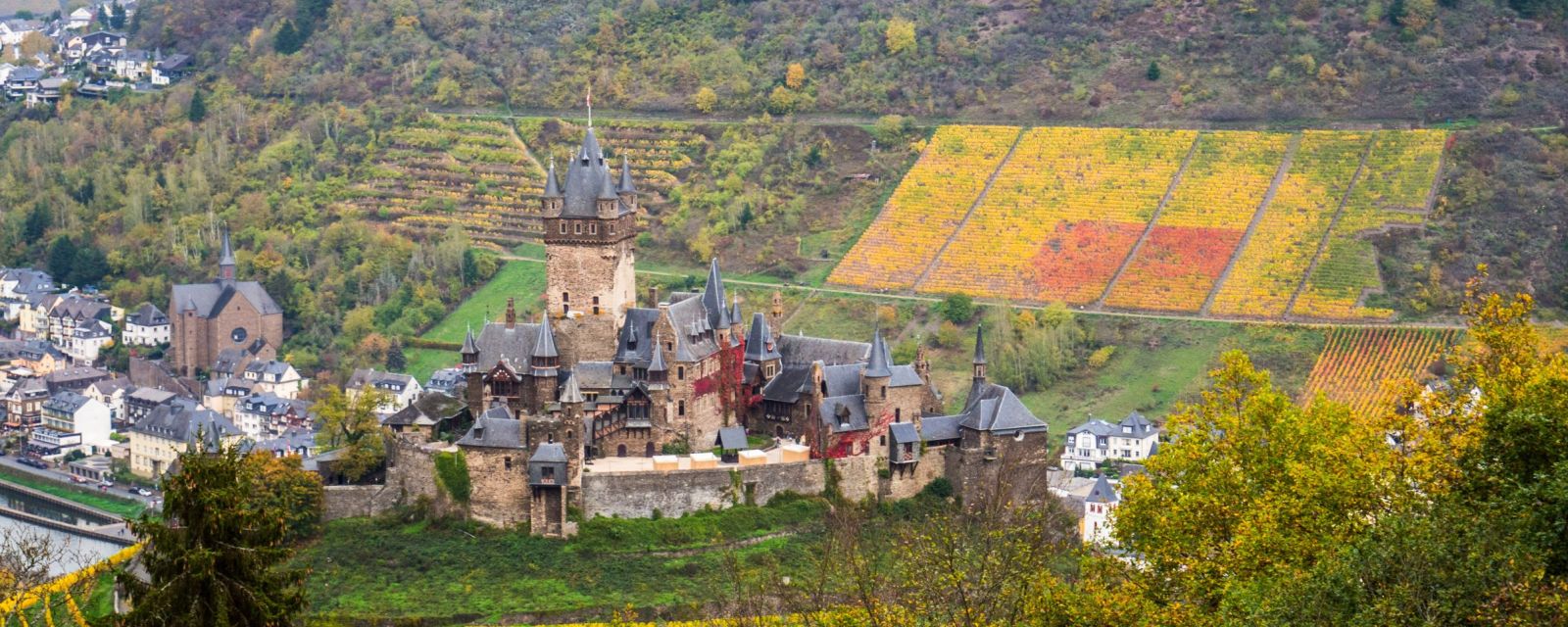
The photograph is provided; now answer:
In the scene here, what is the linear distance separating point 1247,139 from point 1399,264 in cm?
1651

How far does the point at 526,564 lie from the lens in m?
65.1

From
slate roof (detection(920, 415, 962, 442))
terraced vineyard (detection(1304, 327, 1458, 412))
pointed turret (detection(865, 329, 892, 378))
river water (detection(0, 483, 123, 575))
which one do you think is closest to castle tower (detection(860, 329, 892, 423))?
pointed turret (detection(865, 329, 892, 378))

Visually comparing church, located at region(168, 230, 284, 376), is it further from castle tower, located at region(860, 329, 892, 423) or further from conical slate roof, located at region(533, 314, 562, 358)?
castle tower, located at region(860, 329, 892, 423)

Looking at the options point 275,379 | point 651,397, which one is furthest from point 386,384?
point 651,397

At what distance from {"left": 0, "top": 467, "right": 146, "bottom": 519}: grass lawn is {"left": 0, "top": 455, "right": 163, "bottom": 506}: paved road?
0.56 feet

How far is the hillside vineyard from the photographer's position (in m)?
99.6

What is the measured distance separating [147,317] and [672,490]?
57830 mm

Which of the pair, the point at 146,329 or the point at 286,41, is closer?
the point at 146,329

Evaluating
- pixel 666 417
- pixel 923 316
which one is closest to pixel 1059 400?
pixel 923 316

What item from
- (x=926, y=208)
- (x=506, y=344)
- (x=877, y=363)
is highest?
(x=926, y=208)

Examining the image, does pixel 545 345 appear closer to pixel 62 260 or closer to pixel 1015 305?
A: pixel 1015 305

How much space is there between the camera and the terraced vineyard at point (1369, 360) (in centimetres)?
8761

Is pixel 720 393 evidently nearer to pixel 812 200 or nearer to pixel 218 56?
Answer: pixel 812 200

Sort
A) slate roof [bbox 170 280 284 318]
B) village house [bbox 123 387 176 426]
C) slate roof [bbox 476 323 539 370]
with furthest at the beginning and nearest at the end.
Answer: slate roof [bbox 170 280 284 318] < village house [bbox 123 387 176 426] < slate roof [bbox 476 323 539 370]
